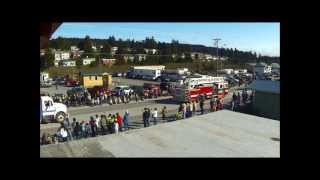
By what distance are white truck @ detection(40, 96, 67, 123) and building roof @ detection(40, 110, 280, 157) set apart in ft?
9.27

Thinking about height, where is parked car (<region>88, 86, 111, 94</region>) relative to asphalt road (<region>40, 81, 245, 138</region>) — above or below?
above

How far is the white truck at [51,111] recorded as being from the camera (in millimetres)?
9930

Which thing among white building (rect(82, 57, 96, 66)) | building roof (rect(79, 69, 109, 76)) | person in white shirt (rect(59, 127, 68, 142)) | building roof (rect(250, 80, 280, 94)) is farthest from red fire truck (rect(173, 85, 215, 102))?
person in white shirt (rect(59, 127, 68, 142))

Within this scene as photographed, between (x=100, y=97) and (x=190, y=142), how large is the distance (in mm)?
6797

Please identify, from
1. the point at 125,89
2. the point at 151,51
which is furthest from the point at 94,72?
the point at 151,51

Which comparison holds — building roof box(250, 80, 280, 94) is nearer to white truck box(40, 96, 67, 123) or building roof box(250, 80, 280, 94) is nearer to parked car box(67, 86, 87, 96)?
white truck box(40, 96, 67, 123)

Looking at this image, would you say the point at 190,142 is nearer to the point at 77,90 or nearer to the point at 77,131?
the point at 77,131

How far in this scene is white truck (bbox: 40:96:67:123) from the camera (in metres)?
9.93

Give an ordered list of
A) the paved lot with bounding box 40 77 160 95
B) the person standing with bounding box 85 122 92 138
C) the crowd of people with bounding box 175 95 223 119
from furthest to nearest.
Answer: the paved lot with bounding box 40 77 160 95, the crowd of people with bounding box 175 95 223 119, the person standing with bounding box 85 122 92 138

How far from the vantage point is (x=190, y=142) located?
7.54 metres

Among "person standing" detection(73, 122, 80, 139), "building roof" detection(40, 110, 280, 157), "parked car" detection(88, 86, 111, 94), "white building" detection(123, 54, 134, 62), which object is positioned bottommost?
"building roof" detection(40, 110, 280, 157)

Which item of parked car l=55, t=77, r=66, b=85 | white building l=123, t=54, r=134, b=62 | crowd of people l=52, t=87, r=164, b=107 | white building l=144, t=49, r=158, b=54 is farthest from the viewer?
white building l=123, t=54, r=134, b=62

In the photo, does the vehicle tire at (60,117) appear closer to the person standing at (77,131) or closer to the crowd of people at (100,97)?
the crowd of people at (100,97)
